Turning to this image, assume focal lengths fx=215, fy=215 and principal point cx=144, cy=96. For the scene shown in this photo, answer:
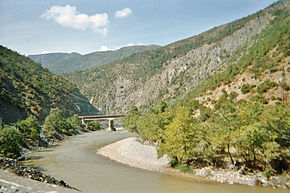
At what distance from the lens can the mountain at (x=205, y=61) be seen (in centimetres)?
6141

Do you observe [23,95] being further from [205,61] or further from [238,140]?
[205,61]

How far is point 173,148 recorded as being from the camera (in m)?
26.9

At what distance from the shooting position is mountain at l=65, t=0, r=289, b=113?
201ft

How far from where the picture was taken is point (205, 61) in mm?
128750

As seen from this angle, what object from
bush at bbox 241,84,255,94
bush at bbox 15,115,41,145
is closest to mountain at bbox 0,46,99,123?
bush at bbox 15,115,41,145

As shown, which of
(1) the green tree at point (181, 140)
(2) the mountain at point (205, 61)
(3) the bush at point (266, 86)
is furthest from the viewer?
(2) the mountain at point (205, 61)

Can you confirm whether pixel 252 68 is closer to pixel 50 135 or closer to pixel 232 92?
pixel 232 92

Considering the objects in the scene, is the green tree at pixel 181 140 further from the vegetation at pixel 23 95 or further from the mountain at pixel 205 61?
the vegetation at pixel 23 95

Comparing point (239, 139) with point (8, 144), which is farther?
point (8, 144)

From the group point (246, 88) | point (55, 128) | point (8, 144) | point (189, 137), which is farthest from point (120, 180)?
point (55, 128)

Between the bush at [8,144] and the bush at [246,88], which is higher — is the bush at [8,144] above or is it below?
below

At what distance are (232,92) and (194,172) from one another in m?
33.5

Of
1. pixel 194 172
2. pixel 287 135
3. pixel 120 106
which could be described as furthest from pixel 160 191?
pixel 120 106

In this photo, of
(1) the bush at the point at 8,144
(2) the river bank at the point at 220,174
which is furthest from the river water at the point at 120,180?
(1) the bush at the point at 8,144
